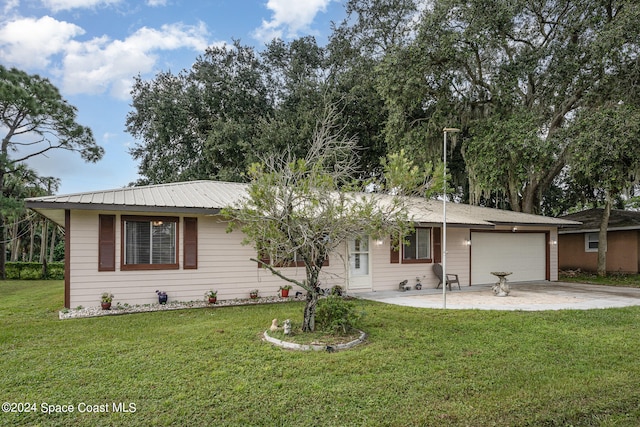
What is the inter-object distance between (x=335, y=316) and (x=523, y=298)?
6244 millimetres

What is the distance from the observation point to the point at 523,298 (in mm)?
9602

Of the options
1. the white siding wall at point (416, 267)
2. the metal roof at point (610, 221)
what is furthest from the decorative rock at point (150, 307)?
the metal roof at point (610, 221)

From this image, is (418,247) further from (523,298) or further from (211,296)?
(211,296)

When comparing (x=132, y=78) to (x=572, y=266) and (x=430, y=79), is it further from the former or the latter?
(x=572, y=266)

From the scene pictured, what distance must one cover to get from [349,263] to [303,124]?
8637 mm

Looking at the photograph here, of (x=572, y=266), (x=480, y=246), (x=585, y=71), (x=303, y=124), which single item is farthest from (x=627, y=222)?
(x=303, y=124)

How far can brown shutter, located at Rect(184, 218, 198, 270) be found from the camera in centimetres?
860

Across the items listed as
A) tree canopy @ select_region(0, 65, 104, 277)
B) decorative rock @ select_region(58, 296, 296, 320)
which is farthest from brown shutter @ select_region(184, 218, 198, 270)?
tree canopy @ select_region(0, 65, 104, 277)

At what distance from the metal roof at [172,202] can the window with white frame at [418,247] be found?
2.01ft

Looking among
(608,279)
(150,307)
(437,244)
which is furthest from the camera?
(608,279)

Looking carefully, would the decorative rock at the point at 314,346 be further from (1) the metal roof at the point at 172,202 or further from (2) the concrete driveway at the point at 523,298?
(2) the concrete driveway at the point at 523,298

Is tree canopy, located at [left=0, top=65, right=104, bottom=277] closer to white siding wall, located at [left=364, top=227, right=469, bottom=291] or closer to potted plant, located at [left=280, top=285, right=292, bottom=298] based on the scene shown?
potted plant, located at [left=280, top=285, right=292, bottom=298]

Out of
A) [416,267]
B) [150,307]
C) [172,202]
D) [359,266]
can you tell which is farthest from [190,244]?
[416,267]

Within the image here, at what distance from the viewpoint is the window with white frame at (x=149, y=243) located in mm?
8141
